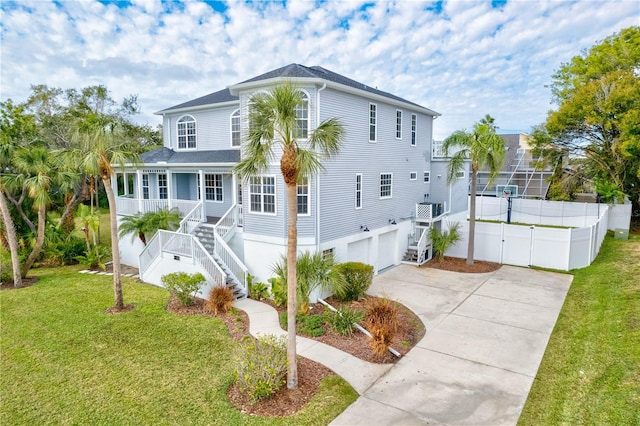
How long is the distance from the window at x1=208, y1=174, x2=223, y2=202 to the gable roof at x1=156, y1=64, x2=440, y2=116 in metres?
3.55

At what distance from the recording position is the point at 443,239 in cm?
1834

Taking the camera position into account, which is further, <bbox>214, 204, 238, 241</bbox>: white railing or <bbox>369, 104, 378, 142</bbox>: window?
<bbox>369, 104, 378, 142</bbox>: window

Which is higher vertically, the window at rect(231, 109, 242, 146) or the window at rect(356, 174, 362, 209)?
the window at rect(231, 109, 242, 146)

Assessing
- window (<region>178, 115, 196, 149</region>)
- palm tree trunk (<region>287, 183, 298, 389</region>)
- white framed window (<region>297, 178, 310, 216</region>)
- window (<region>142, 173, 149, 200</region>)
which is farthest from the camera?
window (<region>142, 173, 149, 200</region>)

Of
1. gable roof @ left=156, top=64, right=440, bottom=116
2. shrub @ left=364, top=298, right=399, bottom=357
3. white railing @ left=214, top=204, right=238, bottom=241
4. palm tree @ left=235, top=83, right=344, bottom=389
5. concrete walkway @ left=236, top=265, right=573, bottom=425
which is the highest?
gable roof @ left=156, top=64, right=440, bottom=116

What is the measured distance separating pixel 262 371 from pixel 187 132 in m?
15.6

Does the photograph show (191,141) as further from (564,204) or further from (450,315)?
(564,204)

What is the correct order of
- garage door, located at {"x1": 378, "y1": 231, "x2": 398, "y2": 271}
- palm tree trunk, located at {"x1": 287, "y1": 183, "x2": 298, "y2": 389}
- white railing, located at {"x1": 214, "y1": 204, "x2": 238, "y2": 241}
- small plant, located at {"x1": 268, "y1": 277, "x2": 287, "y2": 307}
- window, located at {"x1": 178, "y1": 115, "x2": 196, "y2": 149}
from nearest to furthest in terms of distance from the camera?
palm tree trunk, located at {"x1": 287, "y1": 183, "x2": 298, "y2": 389}, small plant, located at {"x1": 268, "y1": 277, "x2": 287, "y2": 307}, white railing, located at {"x1": 214, "y1": 204, "x2": 238, "y2": 241}, garage door, located at {"x1": 378, "y1": 231, "x2": 398, "y2": 271}, window, located at {"x1": 178, "y1": 115, "x2": 196, "y2": 149}

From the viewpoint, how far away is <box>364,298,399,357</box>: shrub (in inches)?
341

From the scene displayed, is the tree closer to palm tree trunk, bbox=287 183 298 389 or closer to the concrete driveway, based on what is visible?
the concrete driveway

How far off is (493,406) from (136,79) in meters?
28.9

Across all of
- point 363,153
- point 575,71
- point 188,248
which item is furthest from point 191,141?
point 575,71

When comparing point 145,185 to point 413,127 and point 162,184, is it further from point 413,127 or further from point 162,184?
point 413,127

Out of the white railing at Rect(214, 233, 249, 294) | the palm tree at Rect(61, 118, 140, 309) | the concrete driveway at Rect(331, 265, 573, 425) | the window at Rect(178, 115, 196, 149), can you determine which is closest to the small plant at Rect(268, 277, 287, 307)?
the white railing at Rect(214, 233, 249, 294)
